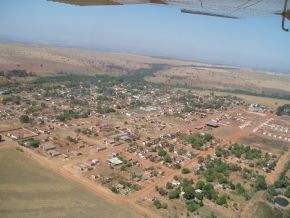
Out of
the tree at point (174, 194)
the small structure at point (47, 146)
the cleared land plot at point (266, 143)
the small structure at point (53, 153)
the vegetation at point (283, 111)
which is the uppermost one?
the small structure at point (47, 146)

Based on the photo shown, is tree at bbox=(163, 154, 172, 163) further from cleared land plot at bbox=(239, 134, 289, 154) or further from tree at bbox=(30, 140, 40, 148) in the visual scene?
cleared land plot at bbox=(239, 134, 289, 154)

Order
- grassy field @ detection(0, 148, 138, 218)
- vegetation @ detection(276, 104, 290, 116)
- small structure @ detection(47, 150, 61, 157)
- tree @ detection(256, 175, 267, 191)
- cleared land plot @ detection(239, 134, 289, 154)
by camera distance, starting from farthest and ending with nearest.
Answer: vegetation @ detection(276, 104, 290, 116) < cleared land plot @ detection(239, 134, 289, 154) < small structure @ detection(47, 150, 61, 157) < tree @ detection(256, 175, 267, 191) < grassy field @ detection(0, 148, 138, 218)

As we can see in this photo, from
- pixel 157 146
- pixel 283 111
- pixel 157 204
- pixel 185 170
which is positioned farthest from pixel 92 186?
pixel 283 111

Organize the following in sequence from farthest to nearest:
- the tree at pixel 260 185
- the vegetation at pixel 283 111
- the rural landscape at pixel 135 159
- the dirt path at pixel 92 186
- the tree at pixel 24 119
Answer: the vegetation at pixel 283 111 < the tree at pixel 24 119 < the tree at pixel 260 185 < the rural landscape at pixel 135 159 < the dirt path at pixel 92 186

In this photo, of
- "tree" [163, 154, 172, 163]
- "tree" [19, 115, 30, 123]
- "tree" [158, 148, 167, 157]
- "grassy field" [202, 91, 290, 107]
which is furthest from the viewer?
"grassy field" [202, 91, 290, 107]

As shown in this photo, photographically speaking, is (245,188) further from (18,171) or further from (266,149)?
(18,171)

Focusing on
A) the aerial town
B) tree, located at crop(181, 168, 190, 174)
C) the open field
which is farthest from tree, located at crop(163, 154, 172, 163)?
the open field

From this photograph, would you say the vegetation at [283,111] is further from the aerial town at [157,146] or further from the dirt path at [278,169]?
the dirt path at [278,169]

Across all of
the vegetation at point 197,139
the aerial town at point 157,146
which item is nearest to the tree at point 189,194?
the aerial town at point 157,146
